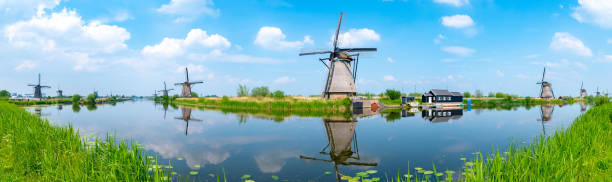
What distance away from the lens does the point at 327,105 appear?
97.7ft

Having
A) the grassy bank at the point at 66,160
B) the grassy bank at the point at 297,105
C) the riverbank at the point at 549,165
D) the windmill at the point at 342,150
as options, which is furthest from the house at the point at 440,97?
the grassy bank at the point at 66,160

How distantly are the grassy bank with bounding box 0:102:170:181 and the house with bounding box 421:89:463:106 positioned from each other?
42.1 metres

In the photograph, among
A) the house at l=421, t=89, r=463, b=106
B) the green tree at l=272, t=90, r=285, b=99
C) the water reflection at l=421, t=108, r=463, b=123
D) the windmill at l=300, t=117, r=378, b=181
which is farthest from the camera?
the house at l=421, t=89, r=463, b=106

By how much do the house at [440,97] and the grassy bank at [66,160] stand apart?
138 ft

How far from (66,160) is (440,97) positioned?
145 feet

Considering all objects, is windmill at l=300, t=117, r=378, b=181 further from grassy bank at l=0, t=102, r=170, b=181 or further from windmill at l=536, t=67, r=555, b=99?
windmill at l=536, t=67, r=555, b=99

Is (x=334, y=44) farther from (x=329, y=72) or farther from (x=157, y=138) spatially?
(x=157, y=138)

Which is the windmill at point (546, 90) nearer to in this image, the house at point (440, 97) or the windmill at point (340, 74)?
the house at point (440, 97)

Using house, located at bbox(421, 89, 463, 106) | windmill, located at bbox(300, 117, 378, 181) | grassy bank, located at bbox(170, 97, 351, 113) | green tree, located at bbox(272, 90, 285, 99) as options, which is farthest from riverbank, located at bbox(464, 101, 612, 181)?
house, located at bbox(421, 89, 463, 106)

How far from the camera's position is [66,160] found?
487cm

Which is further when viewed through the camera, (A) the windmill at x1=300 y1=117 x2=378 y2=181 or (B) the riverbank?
(A) the windmill at x1=300 y1=117 x2=378 y2=181

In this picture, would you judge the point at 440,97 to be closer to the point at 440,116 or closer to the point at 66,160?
the point at 440,116

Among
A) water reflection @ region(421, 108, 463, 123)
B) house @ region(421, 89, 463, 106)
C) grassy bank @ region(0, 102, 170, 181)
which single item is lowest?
water reflection @ region(421, 108, 463, 123)

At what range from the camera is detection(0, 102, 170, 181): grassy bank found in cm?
416
